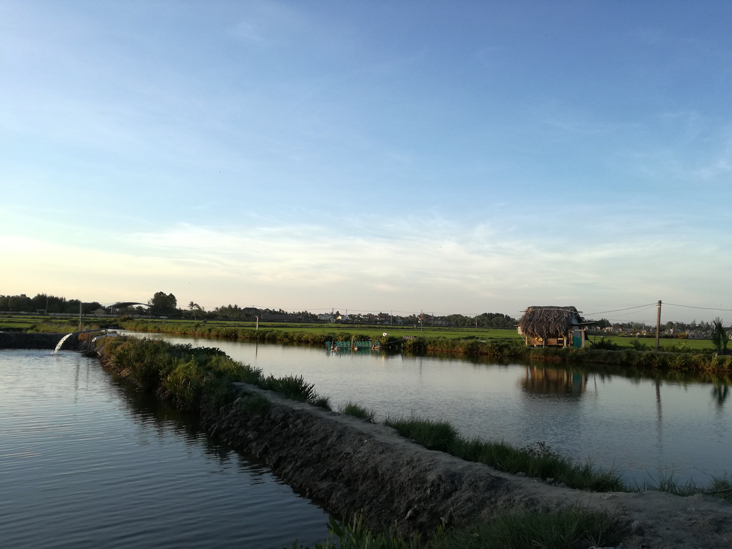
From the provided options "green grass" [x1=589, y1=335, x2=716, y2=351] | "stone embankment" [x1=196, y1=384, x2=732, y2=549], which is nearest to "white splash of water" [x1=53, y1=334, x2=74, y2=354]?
"stone embankment" [x1=196, y1=384, x2=732, y2=549]

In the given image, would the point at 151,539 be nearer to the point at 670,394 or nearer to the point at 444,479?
the point at 444,479

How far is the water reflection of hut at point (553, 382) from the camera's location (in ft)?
74.8

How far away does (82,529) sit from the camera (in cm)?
741

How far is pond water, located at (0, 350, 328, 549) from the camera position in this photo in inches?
→ 290

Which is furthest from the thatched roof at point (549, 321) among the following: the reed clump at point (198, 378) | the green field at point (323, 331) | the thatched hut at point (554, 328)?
the reed clump at point (198, 378)

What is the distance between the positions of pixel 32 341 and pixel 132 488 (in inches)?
1497

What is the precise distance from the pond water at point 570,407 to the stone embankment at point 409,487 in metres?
3.16

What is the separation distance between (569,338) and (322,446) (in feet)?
117

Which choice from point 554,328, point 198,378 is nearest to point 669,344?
point 554,328

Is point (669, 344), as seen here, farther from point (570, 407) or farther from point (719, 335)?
point (570, 407)

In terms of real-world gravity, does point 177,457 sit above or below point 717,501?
below

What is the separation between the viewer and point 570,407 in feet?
60.5

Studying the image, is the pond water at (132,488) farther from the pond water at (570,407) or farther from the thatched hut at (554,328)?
the thatched hut at (554,328)

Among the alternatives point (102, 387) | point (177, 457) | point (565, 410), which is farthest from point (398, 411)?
point (102, 387)
